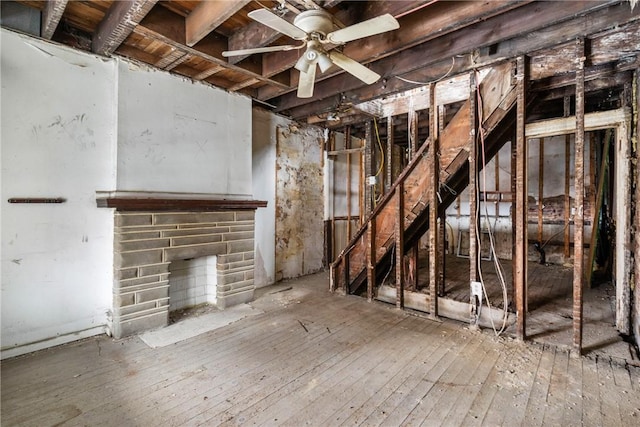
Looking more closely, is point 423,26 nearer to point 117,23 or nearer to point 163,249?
point 117,23

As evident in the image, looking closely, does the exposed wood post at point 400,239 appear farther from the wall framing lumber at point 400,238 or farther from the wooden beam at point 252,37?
the wooden beam at point 252,37

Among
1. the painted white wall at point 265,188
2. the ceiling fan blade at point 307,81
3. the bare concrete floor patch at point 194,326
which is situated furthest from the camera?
the painted white wall at point 265,188

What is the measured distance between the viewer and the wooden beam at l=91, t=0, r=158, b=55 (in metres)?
2.08

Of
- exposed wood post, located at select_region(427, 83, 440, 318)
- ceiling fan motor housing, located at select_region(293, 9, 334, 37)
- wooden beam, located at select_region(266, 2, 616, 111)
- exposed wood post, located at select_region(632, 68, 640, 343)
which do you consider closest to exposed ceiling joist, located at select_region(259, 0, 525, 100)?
wooden beam, located at select_region(266, 2, 616, 111)

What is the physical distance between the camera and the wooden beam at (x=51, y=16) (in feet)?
6.96

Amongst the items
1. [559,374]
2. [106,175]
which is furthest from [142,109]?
[559,374]

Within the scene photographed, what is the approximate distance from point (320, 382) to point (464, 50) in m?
2.93

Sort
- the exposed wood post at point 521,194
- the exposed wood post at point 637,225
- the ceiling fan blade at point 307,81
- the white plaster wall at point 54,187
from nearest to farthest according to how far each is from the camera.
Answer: the ceiling fan blade at point 307,81
the white plaster wall at point 54,187
the exposed wood post at point 637,225
the exposed wood post at point 521,194

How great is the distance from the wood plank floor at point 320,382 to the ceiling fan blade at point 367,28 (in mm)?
2287

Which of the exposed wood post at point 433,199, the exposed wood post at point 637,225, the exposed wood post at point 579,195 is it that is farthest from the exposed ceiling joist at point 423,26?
the exposed wood post at point 637,225

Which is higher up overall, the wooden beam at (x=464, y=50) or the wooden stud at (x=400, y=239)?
the wooden beam at (x=464, y=50)

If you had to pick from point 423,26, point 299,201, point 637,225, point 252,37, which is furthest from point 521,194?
point 299,201

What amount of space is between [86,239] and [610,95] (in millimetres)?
6093

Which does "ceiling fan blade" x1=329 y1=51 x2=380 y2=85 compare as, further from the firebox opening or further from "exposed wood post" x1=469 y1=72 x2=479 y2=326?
the firebox opening
